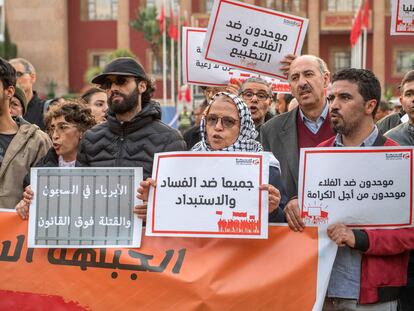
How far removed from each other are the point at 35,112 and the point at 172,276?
3.91m

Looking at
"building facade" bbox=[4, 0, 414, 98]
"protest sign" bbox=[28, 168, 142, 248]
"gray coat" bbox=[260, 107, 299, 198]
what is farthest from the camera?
"building facade" bbox=[4, 0, 414, 98]

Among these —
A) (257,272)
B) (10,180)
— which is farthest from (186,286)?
(10,180)

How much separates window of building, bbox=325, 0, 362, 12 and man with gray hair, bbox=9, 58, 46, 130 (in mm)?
47192

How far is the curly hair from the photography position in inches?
221

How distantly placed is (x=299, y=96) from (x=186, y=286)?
5.68 ft

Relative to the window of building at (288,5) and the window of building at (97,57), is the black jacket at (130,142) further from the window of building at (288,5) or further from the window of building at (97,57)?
the window of building at (288,5)

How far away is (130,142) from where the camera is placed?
509 cm

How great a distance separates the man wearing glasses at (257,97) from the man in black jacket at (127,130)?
1666 mm

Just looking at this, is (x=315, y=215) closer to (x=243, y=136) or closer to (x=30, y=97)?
(x=243, y=136)

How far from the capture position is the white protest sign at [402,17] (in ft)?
19.1

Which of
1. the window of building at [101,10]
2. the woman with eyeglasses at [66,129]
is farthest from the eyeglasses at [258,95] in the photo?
the window of building at [101,10]

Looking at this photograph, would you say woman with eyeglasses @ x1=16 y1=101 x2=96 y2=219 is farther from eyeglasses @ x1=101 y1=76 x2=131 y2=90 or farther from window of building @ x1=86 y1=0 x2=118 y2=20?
window of building @ x1=86 y1=0 x2=118 y2=20

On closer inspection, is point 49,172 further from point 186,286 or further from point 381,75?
point 381,75

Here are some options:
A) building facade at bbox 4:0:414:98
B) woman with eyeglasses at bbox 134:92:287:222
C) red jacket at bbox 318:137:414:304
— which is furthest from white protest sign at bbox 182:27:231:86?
building facade at bbox 4:0:414:98
